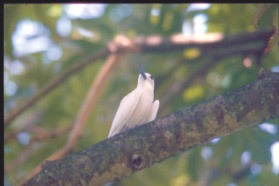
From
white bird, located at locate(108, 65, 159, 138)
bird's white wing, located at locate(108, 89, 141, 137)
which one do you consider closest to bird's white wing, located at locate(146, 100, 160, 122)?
white bird, located at locate(108, 65, 159, 138)

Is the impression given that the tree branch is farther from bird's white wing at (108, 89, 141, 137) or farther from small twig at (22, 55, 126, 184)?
bird's white wing at (108, 89, 141, 137)

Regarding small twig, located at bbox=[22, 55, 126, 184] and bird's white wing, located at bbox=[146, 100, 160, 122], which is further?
small twig, located at bbox=[22, 55, 126, 184]

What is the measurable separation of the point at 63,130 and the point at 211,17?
2.30 meters

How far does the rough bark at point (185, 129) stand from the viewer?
332cm

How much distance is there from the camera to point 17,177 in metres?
5.56

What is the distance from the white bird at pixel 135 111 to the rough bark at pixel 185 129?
42cm

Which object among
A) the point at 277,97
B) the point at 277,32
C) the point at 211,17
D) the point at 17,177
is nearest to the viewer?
the point at 277,32

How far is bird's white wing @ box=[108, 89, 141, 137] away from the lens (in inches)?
151

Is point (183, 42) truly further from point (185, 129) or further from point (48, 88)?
point (185, 129)

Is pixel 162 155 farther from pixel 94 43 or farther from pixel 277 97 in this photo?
pixel 94 43

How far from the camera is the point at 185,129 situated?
3.38 metres

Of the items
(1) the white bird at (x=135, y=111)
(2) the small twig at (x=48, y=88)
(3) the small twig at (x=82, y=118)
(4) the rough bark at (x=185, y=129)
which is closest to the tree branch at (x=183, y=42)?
(2) the small twig at (x=48, y=88)

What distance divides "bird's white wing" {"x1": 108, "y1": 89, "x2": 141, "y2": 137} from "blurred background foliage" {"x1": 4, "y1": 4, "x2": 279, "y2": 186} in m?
1.16

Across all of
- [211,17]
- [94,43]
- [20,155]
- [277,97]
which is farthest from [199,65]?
[277,97]
